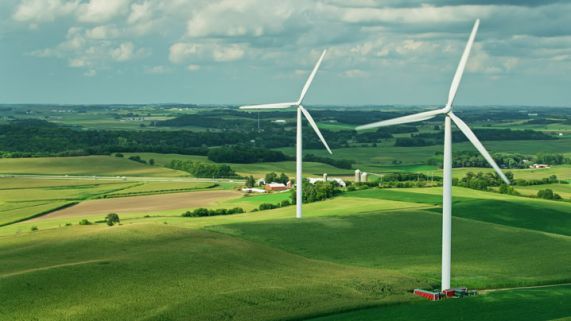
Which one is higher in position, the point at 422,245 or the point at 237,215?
the point at 422,245

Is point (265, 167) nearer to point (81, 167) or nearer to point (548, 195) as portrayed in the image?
point (81, 167)

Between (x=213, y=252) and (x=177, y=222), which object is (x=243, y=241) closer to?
(x=213, y=252)

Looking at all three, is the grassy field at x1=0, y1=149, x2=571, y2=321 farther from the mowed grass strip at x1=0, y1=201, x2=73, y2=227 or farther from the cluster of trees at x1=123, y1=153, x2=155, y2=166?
the cluster of trees at x1=123, y1=153, x2=155, y2=166

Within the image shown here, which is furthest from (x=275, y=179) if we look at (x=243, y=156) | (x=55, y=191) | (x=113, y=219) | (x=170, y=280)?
(x=170, y=280)

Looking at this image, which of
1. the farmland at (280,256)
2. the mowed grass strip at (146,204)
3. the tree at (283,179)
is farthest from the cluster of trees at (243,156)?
the farmland at (280,256)

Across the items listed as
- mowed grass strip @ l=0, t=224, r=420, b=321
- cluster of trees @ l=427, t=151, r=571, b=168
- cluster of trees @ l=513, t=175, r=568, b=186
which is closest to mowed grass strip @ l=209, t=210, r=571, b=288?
mowed grass strip @ l=0, t=224, r=420, b=321
